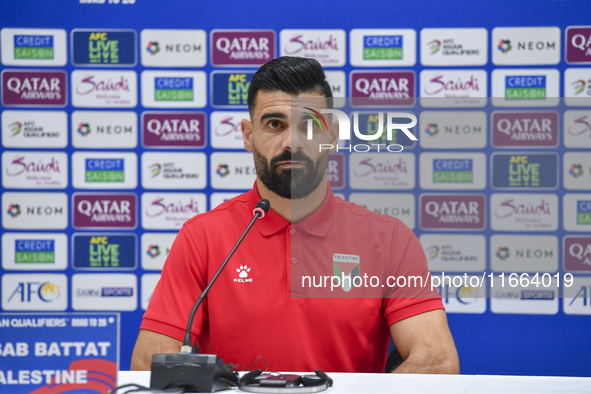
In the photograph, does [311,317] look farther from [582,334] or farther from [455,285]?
[582,334]

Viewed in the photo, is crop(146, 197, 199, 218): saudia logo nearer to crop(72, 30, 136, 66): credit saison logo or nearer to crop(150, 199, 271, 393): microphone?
crop(72, 30, 136, 66): credit saison logo

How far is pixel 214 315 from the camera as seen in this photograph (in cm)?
139

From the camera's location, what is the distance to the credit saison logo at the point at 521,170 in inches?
76.4

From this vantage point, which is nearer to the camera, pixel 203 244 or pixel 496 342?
pixel 203 244

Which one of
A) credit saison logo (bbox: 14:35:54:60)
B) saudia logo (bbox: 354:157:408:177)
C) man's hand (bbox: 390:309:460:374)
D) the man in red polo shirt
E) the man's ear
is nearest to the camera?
man's hand (bbox: 390:309:460:374)

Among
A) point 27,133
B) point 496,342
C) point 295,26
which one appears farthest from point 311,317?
point 27,133

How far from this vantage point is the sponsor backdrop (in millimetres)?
1942

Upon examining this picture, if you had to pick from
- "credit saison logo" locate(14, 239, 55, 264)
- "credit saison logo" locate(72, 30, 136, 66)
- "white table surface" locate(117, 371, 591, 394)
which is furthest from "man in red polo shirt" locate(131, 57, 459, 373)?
"credit saison logo" locate(14, 239, 55, 264)

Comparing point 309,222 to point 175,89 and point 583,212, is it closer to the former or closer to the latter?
point 175,89

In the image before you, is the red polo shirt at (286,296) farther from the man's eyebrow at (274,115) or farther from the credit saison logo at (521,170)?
the credit saison logo at (521,170)

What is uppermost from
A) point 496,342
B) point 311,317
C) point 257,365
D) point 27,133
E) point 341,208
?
point 27,133

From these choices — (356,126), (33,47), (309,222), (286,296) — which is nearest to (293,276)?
(286,296)

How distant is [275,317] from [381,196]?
29.8 inches

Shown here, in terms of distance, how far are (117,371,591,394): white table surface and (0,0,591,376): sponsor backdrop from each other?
91cm
